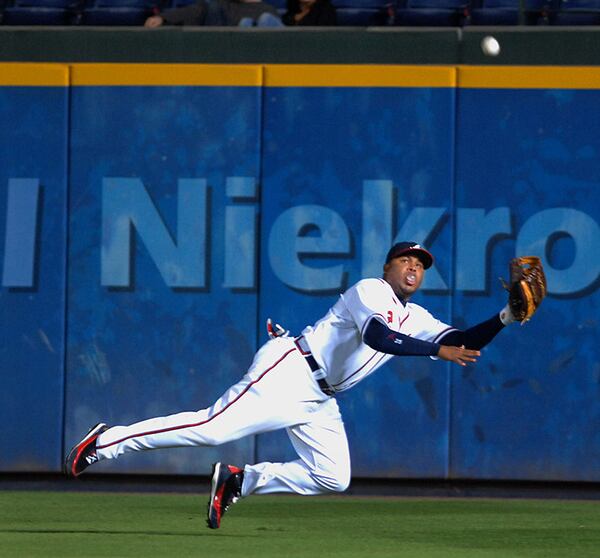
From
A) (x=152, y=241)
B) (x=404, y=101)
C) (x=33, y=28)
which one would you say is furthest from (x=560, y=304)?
(x=33, y=28)

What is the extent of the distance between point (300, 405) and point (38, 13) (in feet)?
16.3

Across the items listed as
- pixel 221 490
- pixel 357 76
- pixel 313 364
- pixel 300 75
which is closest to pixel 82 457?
pixel 221 490

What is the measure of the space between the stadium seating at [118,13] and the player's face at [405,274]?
168 inches

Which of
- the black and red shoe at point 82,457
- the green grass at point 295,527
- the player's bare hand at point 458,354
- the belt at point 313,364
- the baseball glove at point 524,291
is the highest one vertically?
the baseball glove at point 524,291

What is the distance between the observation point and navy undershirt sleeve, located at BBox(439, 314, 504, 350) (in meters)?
6.59

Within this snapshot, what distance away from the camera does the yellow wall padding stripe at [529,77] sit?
907 centimetres

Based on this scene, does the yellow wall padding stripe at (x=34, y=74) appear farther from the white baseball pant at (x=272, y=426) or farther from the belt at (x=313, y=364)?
the belt at (x=313, y=364)

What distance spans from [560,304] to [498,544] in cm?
292

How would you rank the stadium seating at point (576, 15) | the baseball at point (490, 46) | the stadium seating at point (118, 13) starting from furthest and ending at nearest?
the stadium seating at point (118, 13), the stadium seating at point (576, 15), the baseball at point (490, 46)

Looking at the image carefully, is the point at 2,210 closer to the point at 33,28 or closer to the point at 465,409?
the point at 33,28

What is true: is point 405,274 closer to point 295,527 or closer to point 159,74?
point 295,527

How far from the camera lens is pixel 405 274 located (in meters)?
6.61

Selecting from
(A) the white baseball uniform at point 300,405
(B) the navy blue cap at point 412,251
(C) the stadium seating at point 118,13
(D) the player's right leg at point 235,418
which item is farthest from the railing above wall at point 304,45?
(D) the player's right leg at point 235,418

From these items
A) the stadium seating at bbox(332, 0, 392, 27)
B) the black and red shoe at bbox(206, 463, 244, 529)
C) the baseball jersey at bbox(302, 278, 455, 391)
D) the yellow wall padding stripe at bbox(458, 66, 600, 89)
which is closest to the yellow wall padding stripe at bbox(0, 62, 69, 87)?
the stadium seating at bbox(332, 0, 392, 27)
